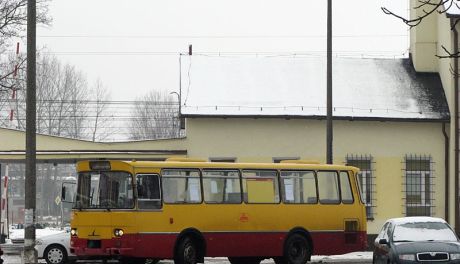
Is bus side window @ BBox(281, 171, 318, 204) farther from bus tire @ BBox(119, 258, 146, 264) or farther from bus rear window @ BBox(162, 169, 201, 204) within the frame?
bus tire @ BBox(119, 258, 146, 264)

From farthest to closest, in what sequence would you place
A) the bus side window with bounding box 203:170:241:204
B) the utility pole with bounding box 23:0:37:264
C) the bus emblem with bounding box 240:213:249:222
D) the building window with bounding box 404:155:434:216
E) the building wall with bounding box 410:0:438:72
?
the building wall with bounding box 410:0:438:72, the building window with bounding box 404:155:434:216, the bus emblem with bounding box 240:213:249:222, the bus side window with bounding box 203:170:241:204, the utility pole with bounding box 23:0:37:264

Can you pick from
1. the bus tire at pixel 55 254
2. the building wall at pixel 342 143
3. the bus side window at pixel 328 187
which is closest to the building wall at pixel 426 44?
the building wall at pixel 342 143

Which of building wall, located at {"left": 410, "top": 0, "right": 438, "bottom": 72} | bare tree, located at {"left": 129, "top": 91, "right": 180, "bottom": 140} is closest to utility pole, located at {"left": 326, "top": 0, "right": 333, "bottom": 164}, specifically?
building wall, located at {"left": 410, "top": 0, "right": 438, "bottom": 72}

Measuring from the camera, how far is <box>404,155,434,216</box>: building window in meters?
37.7

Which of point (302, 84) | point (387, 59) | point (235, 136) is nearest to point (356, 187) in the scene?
point (235, 136)

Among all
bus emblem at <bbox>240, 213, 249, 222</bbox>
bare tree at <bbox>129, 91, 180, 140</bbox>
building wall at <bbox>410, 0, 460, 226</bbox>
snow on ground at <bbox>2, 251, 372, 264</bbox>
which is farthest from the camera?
bare tree at <bbox>129, 91, 180, 140</bbox>

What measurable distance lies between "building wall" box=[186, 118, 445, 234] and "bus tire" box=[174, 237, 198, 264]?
41.3 ft

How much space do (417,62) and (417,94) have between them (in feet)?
6.00

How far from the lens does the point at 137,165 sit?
77.4 feet

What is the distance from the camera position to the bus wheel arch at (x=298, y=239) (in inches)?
1019

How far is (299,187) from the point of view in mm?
26516

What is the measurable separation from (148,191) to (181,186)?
1.07m

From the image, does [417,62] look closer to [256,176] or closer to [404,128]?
[404,128]

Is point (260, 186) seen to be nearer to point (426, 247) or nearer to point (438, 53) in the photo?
point (426, 247)
